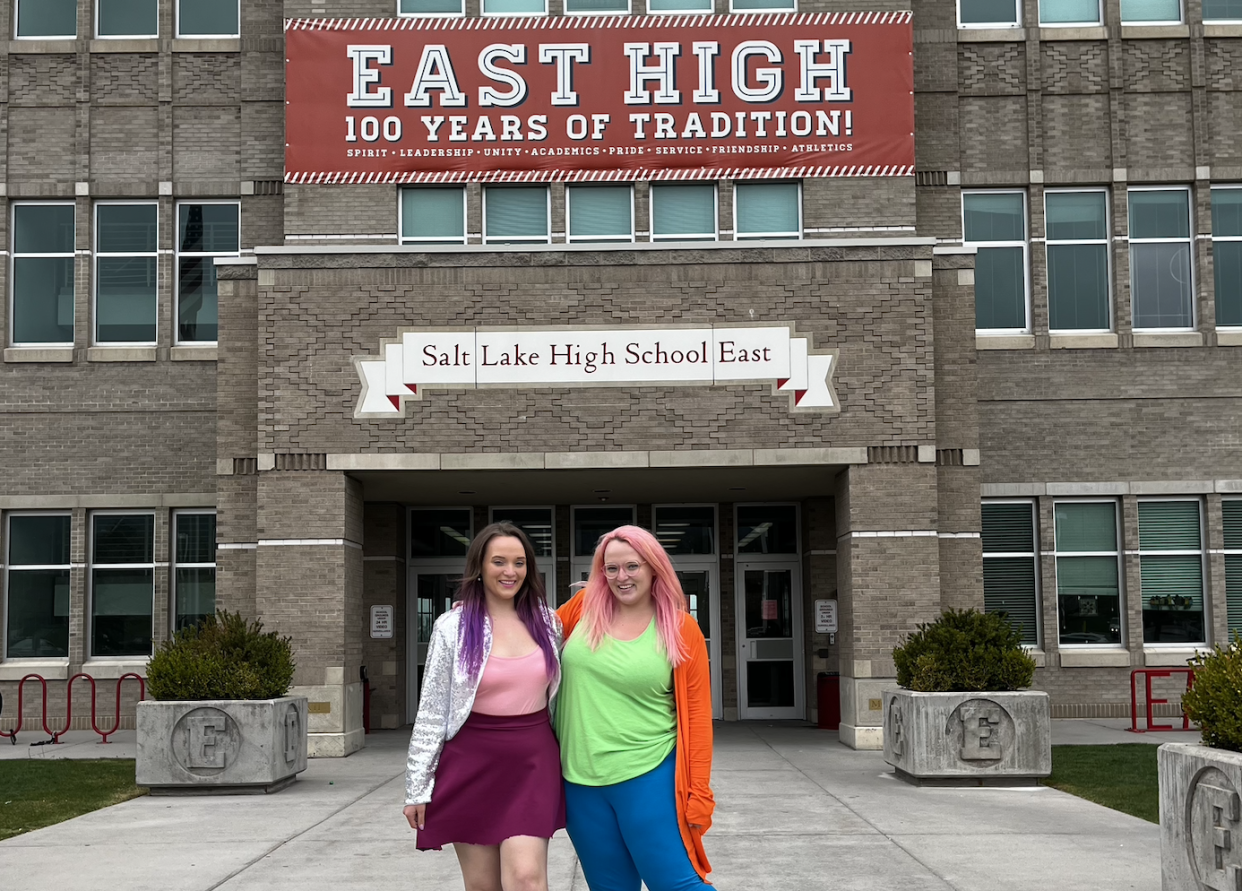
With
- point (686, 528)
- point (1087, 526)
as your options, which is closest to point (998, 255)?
point (1087, 526)

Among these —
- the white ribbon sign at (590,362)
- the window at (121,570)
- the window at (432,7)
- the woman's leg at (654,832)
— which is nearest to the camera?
the woman's leg at (654,832)

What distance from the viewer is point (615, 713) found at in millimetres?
5348

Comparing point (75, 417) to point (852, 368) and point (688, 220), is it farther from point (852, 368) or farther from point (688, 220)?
point (852, 368)

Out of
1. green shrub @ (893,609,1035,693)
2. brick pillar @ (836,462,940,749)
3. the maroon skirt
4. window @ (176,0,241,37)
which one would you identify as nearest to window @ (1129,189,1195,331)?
brick pillar @ (836,462,940,749)

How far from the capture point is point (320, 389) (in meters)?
18.0

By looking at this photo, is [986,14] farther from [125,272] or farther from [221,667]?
[221,667]

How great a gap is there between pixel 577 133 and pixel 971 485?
306 inches

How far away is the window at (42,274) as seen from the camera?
886 inches

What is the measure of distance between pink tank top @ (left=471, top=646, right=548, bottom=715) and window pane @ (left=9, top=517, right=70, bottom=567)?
60.9ft

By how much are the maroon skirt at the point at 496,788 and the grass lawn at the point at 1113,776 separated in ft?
25.1

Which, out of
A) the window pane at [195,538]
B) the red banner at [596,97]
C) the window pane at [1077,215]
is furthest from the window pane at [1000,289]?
the window pane at [195,538]

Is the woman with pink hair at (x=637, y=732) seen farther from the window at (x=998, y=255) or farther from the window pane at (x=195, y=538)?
the window at (x=998, y=255)

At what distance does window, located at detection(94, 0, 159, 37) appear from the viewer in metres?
23.0

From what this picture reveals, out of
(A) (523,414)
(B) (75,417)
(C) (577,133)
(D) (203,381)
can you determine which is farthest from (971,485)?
(B) (75,417)
